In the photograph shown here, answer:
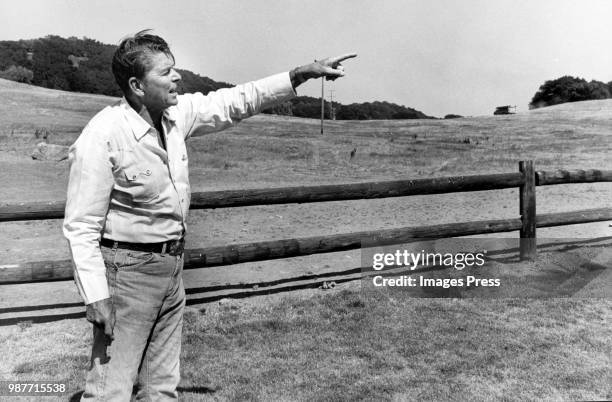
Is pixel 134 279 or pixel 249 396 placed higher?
Result: pixel 134 279

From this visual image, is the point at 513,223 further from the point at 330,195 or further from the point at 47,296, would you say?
the point at 47,296

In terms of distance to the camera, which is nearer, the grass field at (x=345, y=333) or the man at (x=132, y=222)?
the man at (x=132, y=222)

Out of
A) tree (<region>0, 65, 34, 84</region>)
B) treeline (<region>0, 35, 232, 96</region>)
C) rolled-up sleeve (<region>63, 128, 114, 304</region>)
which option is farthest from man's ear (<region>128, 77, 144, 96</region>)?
tree (<region>0, 65, 34, 84</region>)

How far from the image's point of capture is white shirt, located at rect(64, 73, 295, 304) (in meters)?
2.22

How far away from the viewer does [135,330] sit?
2.42 metres

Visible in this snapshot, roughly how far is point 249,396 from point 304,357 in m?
0.68

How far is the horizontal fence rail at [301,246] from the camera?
474 centimetres

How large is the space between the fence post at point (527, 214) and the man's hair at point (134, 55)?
556 centimetres

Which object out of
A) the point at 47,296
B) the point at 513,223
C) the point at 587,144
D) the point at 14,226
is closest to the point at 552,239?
the point at 513,223

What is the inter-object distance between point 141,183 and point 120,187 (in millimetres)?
82

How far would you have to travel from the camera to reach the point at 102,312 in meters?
2.26

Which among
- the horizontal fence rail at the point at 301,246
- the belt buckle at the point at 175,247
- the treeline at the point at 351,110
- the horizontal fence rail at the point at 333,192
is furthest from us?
the treeline at the point at 351,110

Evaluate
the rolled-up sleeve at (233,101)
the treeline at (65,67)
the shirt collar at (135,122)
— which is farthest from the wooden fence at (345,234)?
the treeline at (65,67)

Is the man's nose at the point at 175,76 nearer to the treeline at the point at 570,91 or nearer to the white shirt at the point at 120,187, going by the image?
the white shirt at the point at 120,187
